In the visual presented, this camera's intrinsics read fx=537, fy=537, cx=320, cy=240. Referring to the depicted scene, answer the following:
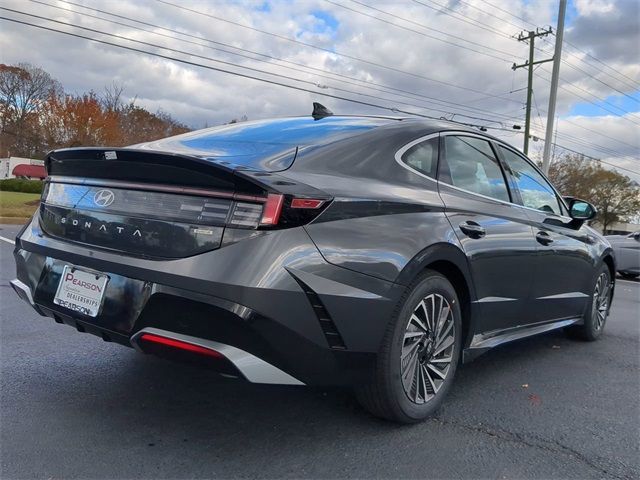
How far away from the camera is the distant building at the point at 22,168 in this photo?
65312 millimetres

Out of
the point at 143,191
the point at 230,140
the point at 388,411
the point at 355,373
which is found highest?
the point at 230,140

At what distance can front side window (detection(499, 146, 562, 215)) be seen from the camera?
3979mm

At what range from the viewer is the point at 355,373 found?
2.48 meters

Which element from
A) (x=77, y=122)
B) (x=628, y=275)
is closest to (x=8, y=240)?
(x=628, y=275)

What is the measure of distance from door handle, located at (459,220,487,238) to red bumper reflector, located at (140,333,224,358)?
159cm

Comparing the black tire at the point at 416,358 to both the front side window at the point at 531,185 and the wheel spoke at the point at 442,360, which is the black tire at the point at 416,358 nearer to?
the wheel spoke at the point at 442,360

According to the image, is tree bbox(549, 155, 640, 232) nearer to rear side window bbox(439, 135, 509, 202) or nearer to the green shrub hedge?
the green shrub hedge

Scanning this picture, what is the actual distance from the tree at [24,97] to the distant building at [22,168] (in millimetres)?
4694

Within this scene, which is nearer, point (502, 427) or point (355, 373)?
point (355, 373)

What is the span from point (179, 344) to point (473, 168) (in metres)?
2.22

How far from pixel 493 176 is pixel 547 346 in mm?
2038

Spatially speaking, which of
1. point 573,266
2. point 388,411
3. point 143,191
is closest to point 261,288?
point 143,191

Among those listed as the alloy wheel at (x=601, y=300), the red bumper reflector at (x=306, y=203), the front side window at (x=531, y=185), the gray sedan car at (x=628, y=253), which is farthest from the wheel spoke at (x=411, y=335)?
the gray sedan car at (x=628, y=253)

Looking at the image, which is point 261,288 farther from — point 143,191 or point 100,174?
point 100,174
